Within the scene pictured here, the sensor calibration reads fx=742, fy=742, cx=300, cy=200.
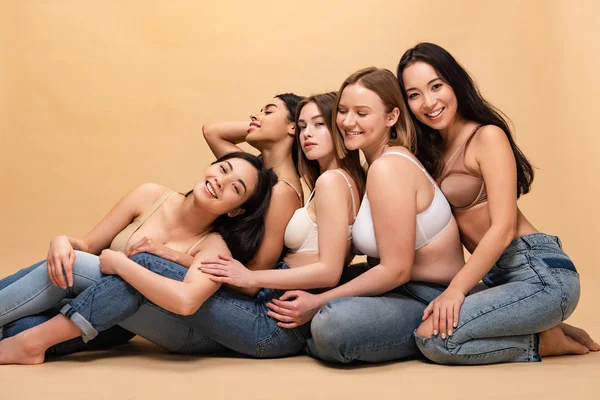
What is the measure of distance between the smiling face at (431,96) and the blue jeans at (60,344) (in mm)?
1652

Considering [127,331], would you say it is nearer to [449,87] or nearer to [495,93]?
[449,87]

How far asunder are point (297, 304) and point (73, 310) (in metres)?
0.86

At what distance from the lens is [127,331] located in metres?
3.35

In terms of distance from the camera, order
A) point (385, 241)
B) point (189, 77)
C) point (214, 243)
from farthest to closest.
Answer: point (189, 77) → point (214, 243) → point (385, 241)

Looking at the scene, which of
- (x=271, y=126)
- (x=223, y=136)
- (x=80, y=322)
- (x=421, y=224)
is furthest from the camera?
(x=223, y=136)

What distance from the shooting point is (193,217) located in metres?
3.21

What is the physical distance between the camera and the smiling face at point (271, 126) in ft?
11.9

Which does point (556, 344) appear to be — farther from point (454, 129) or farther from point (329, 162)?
point (329, 162)

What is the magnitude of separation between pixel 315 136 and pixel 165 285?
102cm

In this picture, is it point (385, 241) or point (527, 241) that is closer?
point (385, 241)

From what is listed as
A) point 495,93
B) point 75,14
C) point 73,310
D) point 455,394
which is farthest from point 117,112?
point 455,394

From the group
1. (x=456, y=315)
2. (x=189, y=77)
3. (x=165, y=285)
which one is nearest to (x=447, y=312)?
(x=456, y=315)

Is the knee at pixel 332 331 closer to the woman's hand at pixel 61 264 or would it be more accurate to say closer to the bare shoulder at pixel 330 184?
the bare shoulder at pixel 330 184

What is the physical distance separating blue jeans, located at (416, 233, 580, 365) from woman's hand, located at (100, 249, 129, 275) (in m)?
1.19
